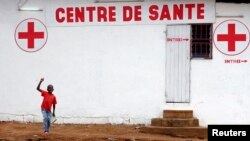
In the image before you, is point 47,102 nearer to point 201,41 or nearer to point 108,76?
point 108,76

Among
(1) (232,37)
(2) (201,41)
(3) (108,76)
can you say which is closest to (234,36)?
(1) (232,37)

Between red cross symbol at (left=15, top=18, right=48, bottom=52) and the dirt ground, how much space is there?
227 cm

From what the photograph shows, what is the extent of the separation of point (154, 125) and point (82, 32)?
3.39 metres

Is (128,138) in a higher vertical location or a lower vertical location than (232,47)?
lower

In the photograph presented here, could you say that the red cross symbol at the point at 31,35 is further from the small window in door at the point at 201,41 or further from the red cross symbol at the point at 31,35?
the small window in door at the point at 201,41

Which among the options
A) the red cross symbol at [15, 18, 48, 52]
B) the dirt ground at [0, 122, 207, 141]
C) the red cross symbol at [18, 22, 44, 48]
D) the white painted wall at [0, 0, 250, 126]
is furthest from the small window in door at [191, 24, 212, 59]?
the red cross symbol at [18, 22, 44, 48]

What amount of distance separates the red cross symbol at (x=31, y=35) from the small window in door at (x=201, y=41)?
4271 millimetres

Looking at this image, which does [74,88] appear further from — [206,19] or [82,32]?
[206,19]

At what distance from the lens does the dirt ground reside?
15305mm

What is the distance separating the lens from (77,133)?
16344 millimetres

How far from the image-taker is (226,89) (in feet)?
56.4

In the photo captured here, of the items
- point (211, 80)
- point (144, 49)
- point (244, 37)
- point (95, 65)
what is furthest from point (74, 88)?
point (244, 37)

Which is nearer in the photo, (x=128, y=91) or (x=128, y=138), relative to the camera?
(x=128, y=138)

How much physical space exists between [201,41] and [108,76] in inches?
111
